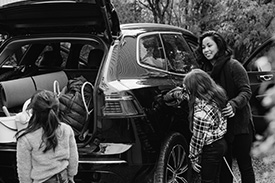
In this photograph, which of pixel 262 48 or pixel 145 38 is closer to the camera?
pixel 145 38

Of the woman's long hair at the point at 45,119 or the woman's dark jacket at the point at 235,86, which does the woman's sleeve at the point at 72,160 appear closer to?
the woman's long hair at the point at 45,119

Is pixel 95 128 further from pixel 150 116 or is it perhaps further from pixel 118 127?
pixel 150 116

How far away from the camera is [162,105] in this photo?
3.75 meters

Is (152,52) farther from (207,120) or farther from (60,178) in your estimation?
(60,178)

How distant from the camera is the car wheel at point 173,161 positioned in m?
3.62

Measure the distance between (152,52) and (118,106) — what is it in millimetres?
954

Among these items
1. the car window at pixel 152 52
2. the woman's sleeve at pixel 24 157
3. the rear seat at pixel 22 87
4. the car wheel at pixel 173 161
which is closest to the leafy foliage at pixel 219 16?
the car window at pixel 152 52

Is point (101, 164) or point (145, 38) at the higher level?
point (145, 38)

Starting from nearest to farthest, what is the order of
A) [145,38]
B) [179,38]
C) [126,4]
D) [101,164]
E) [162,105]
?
[101,164]
[162,105]
[145,38]
[179,38]
[126,4]

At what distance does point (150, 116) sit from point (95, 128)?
0.50 meters

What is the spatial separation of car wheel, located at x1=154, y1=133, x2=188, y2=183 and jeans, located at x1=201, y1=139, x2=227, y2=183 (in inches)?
13.7

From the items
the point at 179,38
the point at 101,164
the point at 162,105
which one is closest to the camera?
the point at 101,164

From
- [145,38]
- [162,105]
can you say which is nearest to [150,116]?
[162,105]

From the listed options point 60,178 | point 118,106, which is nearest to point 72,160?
point 60,178
